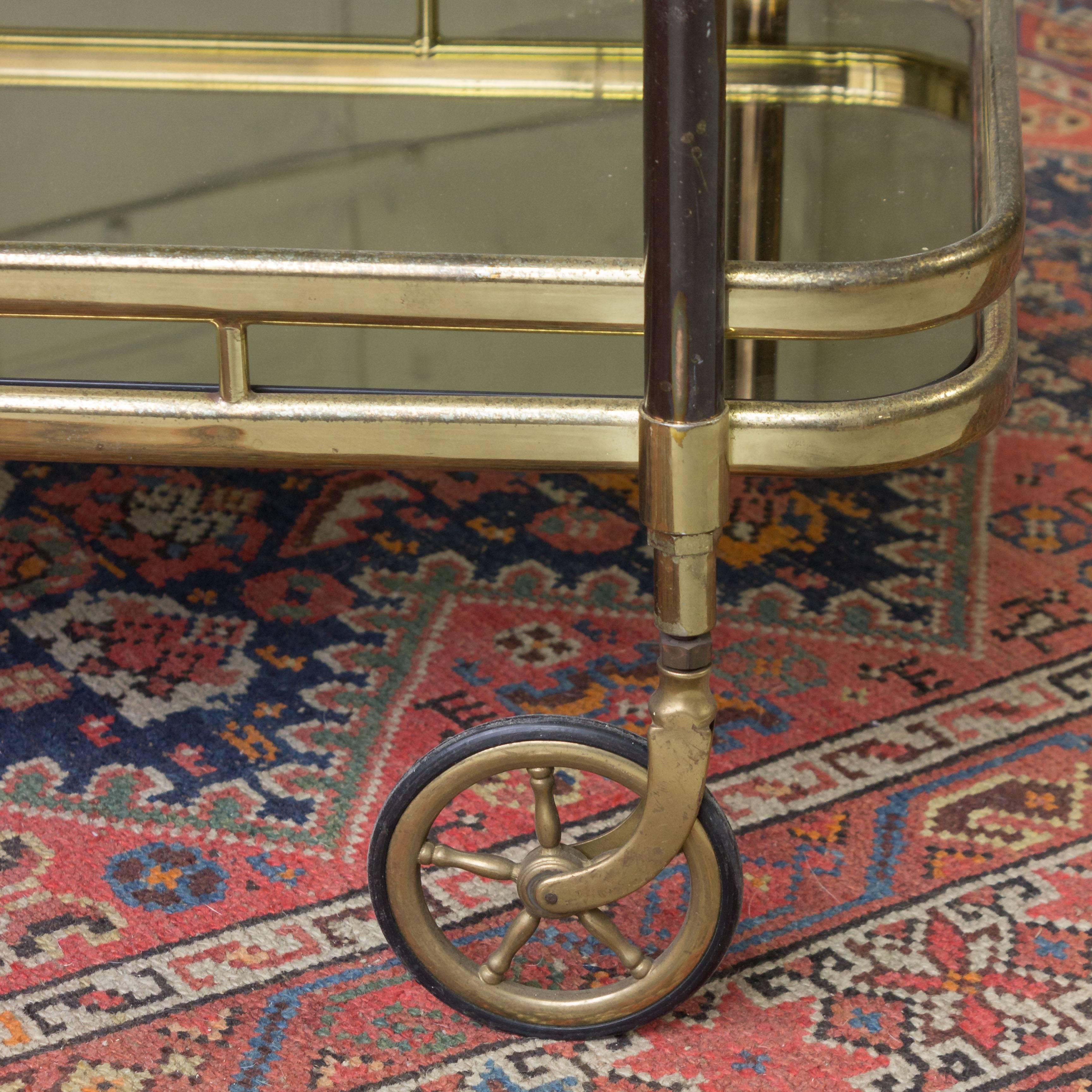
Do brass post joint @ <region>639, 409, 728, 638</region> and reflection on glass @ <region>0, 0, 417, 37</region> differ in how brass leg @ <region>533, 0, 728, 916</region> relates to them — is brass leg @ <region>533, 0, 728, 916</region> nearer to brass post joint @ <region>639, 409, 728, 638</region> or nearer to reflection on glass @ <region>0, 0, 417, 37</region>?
brass post joint @ <region>639, 409, 728, 638</region>

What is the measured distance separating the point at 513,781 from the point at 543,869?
34 cm

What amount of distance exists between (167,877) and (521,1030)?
0.36m

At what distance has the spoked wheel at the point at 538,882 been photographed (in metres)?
0.95

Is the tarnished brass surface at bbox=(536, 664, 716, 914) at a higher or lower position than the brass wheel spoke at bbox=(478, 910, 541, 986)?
higher

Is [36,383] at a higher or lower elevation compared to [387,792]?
higher

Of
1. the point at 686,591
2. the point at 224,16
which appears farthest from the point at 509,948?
the point at 224,16

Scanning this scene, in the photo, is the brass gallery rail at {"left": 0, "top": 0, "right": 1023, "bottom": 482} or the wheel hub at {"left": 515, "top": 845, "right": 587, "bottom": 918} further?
the wheel hub at {"left": 515, "top": 845, "right": 587, "bottom": 918}

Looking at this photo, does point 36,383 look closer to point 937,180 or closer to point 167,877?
point 167,877

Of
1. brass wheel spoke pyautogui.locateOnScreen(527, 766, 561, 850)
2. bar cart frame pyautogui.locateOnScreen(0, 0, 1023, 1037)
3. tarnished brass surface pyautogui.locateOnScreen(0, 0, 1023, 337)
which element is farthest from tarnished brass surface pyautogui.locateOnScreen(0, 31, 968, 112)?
brass wheel spoke pyautogui.locateOnScreen(527, 766, 561, 850)

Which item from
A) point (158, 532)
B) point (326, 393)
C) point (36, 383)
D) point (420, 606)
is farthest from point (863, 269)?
point (158, 532)

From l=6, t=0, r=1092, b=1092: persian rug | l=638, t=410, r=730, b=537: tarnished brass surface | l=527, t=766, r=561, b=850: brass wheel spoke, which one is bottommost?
l=6, t=0, r=1092, b=1092: persian rug

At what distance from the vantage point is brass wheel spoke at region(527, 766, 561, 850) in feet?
3.18

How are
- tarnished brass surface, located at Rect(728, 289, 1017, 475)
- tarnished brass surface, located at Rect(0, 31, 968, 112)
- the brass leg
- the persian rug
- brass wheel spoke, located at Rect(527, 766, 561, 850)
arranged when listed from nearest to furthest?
the brass leg, tarnished brass surface, located at Rect(728, 289, 1017, 475), brass wheel spoke, located at Rect(527, 766, 561, 850), the persian rug, tarnished brass surface, located at Rect(0, 31, 968, 112)

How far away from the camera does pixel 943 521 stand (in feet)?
5.54
